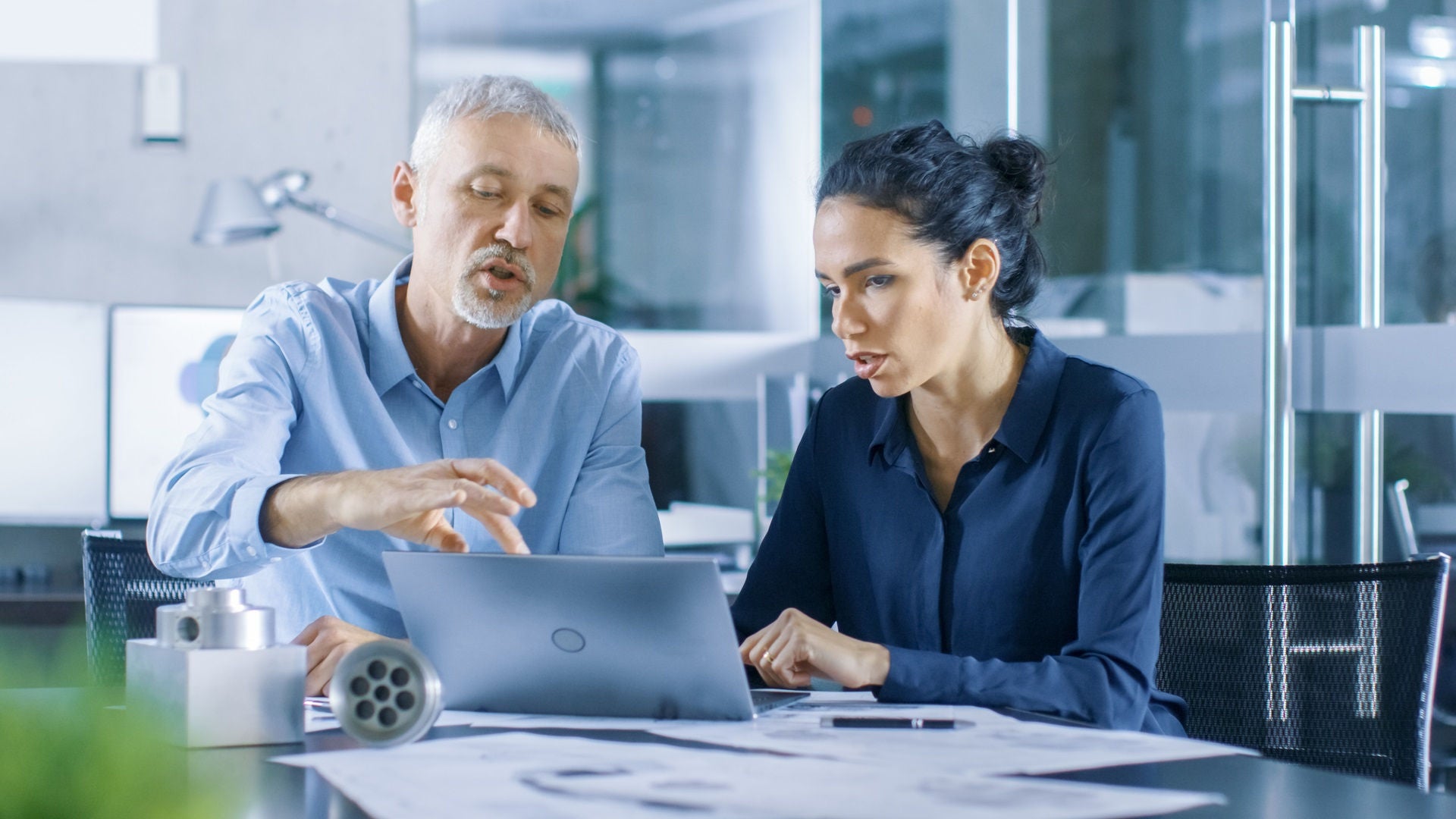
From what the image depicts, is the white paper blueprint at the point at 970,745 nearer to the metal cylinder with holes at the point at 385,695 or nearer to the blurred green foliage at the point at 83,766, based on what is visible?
the metal cylinder with holes at the point at 385,695

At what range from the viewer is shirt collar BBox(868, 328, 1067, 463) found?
1603 mm

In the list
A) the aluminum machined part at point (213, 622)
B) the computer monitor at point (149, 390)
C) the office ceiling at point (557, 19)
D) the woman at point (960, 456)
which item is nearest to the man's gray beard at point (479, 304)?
the woman at point (960, 456)

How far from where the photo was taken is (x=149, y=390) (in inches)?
128

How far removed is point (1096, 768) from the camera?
0.97 m

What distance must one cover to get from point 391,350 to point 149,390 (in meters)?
1.69

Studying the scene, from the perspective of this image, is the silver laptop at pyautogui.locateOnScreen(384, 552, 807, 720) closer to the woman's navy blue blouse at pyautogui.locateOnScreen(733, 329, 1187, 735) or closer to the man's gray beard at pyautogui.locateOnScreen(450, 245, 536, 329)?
the woman's navy blue blouse at pyautogui.locateOnScreen(733, 329, 1187, 735)

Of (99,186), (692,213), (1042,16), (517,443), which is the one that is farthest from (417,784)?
(1042,16)

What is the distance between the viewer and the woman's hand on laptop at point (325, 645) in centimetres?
133

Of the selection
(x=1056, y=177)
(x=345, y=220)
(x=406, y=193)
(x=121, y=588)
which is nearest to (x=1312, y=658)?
(x=406, y=193)

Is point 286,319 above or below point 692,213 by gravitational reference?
below

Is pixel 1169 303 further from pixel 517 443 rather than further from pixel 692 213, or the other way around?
pixel 517 443

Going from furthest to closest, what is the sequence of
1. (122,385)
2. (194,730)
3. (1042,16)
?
1. (1042,16)
2. (122,385)
3. (194,730)

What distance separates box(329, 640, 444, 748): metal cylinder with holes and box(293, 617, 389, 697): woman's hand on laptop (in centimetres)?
28

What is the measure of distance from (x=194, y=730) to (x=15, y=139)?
9.39 feet
